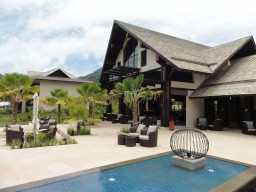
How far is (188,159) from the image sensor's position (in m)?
6.18

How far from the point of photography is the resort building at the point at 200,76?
15.5m

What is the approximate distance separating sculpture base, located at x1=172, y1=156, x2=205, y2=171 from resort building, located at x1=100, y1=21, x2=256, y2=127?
29.6 ft

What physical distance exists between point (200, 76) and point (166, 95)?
14.1ft

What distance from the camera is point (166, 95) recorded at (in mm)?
16250

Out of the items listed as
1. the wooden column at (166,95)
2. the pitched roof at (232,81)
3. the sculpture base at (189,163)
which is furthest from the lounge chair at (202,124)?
the sculpture base at (189,163)

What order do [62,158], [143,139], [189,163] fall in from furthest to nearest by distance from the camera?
[143,139]
[62,158]
[189,163]

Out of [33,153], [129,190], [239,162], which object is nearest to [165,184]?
[129,190]

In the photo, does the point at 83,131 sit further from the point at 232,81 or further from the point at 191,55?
the point at 191,55

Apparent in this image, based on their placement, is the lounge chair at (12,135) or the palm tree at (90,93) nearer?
the lounge chair at (12,135)

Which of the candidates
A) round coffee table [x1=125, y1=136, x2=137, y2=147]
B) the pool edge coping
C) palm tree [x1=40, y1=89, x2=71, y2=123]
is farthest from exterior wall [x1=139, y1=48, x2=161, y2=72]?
the pool edge coping

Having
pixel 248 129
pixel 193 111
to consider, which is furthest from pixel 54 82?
pixel 248 129

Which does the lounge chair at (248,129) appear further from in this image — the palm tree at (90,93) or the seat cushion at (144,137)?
the palm tree at (90,93)

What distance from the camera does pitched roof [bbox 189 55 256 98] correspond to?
46.5 ft

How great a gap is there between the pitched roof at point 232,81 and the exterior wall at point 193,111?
0.80 meters
